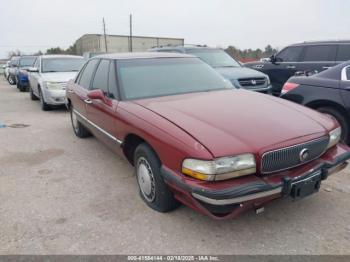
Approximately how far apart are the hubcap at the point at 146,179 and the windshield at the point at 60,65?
721cm

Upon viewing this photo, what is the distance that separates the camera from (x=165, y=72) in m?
4.12

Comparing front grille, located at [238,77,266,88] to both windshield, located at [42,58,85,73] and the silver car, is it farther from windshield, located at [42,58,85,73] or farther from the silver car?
windshield, located at [42,58,85,73]

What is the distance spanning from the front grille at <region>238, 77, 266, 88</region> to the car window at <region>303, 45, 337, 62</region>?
1.44m

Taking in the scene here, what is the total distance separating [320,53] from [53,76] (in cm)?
710

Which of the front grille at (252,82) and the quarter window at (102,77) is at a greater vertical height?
the quarter window at (102,77)

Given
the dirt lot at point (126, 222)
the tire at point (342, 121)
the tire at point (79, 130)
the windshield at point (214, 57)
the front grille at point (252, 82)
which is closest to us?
the dirt lot at point (126, 222)

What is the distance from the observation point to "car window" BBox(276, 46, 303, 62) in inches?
338

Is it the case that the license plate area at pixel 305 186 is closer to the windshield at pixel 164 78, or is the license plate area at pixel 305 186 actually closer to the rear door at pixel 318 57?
the windshield at pixel 164 78

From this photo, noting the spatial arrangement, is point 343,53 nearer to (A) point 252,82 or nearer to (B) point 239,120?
(A) point 252,82

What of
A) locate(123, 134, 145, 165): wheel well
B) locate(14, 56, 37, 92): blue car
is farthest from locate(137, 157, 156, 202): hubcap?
locate(14, 56, 37, 92): blue car

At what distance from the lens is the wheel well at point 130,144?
3530 millimetres

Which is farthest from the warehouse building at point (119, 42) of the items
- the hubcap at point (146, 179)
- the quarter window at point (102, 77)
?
the hubcap at point (146, 179)

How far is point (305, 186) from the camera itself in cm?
273

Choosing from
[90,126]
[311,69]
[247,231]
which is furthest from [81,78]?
[311,69]
